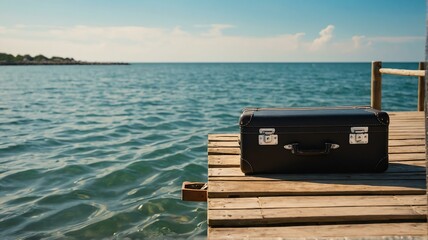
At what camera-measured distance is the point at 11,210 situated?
595 centimetres

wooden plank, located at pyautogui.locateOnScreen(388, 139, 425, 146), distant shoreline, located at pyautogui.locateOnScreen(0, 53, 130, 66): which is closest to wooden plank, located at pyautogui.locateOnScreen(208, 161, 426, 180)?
wooden plank, located at pyautogui.locateOnScreen(388, 139, 425, 146)

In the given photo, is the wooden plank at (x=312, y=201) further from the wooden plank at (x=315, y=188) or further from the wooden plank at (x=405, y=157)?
the wooden plank at (x=405, y=157)

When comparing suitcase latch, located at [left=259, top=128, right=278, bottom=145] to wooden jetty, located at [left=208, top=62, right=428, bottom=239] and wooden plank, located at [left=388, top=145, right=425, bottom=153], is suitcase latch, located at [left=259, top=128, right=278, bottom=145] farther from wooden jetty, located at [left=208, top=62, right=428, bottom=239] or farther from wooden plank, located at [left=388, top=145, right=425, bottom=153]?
wooden plank, located at [left=388, top=145, right=425, bottom=153]

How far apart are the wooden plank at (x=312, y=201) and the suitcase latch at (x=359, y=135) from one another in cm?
63

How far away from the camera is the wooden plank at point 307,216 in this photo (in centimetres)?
310

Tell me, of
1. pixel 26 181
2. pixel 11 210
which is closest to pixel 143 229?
pixel 11 210

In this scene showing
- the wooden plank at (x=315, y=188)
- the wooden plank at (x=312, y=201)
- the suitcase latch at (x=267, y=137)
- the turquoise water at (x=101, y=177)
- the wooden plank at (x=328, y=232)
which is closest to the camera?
the wooden plank at (x=328, y=232)

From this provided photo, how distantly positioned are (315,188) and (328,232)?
2.58 ft

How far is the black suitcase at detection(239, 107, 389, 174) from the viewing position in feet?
13.1

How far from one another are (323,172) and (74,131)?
9.97 m

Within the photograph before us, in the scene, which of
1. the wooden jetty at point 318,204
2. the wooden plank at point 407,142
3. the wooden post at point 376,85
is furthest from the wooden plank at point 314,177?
the wooden post at point 376,85

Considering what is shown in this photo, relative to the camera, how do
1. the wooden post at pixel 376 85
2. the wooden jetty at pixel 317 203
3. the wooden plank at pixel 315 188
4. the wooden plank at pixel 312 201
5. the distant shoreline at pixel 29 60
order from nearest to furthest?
the wooden jetty at pixel 317 203 < the wooden plank at pixel 312 201 < the wooden plank at pixel 315 188 < the wooden post at pixel 376 85 < the distant shoreline at pixel 29 60

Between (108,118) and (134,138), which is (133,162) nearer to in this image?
(134,138)

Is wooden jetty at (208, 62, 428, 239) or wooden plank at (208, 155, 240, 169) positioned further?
wooden plank at (208, 155, 240, 169)
